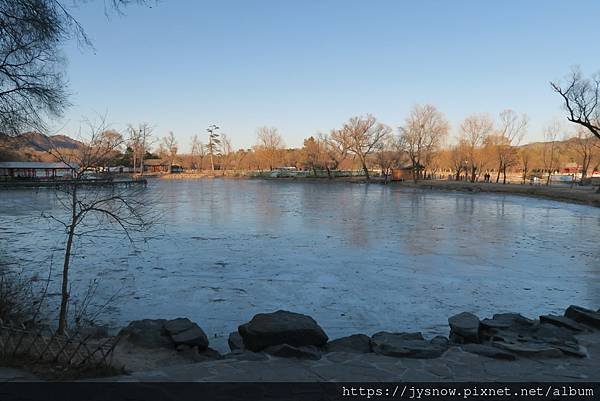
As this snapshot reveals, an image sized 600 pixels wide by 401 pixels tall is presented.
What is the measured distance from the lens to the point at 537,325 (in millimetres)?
6211

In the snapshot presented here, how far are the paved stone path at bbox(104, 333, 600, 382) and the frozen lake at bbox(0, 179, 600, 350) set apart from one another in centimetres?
174

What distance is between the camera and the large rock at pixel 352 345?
220 inches

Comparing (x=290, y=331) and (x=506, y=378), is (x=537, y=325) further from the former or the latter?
(x=290, y=331)

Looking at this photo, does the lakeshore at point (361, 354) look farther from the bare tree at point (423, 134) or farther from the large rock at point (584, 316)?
the bare tree at point (423, 134)

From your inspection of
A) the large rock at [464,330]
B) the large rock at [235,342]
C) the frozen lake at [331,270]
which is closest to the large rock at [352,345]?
the frozen lake at [331,270]

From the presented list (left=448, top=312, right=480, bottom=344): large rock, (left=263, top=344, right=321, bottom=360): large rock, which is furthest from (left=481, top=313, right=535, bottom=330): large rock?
(left=263, top=344, right=321, bottom=360): large rock

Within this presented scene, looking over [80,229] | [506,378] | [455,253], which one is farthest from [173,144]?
[506,378]

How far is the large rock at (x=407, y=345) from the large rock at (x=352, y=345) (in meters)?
0.10

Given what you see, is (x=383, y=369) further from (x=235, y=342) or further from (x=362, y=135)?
(x=362, y=135)

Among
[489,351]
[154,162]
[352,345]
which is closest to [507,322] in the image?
[489,351]

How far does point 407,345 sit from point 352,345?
A: 0.74 meters

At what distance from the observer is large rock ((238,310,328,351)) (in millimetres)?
5570

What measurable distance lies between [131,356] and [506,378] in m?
4.21

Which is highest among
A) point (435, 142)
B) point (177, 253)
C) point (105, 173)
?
point (435, 142)
